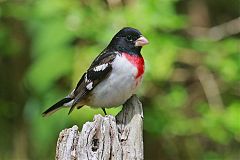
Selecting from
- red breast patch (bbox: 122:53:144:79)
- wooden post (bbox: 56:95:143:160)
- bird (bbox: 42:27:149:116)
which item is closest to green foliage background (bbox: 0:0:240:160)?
bird (bbox: 42:27:149:116)

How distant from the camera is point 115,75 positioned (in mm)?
4289

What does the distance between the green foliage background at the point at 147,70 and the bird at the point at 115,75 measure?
528 mm

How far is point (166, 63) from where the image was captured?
5.38 m

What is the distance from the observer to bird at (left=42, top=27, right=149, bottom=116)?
425 cm

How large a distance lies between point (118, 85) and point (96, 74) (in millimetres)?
185

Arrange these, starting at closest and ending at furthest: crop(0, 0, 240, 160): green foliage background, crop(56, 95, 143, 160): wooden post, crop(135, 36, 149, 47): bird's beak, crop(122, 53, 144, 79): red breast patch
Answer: crop(56, 95, 143, 160): wooden post, crop(122, 53, 144, 79): red breast patch, crop(135, 36, 149, 47): bird's beak, crop(0, 0, 240, 160): green foliage background

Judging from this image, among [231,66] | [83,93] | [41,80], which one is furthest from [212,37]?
[83,93]

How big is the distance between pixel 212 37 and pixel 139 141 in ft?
10.6

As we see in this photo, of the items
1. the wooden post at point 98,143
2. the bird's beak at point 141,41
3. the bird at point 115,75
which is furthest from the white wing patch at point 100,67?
the wooden post at point 98,143

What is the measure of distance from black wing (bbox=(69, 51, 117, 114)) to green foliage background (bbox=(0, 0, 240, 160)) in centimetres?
53

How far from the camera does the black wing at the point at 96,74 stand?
170 inches

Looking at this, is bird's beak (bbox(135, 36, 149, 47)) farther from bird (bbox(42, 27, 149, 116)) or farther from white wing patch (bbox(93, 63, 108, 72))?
white wing patch (bbox(93, 63, 108, 72))

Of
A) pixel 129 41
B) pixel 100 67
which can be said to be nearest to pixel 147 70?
pixel 129 41

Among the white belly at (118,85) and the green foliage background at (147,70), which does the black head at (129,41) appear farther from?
the green foliage background at (147,70)
